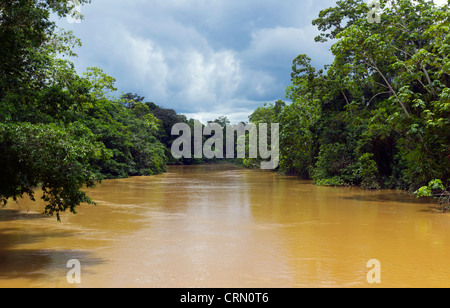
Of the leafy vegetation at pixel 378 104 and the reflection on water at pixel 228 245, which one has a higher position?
the leafy vegetation at pixel 378 104

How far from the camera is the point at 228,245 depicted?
8867mm

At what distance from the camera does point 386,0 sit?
15.8 meters

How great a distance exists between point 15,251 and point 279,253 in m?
5.59

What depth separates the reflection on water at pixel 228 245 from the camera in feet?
20.9

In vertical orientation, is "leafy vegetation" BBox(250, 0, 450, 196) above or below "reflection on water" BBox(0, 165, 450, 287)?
above

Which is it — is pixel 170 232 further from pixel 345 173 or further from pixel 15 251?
pixel 345 173

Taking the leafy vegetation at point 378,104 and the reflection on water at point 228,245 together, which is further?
the leafy vegetation at point 378,104

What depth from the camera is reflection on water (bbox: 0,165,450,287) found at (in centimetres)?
637

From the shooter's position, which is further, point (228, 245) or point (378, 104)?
point (378, 104)

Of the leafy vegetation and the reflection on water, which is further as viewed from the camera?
the leafy vegetation

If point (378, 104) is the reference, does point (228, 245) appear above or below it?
below

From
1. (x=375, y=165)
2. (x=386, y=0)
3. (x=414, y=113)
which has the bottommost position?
(x=375, y=165)
